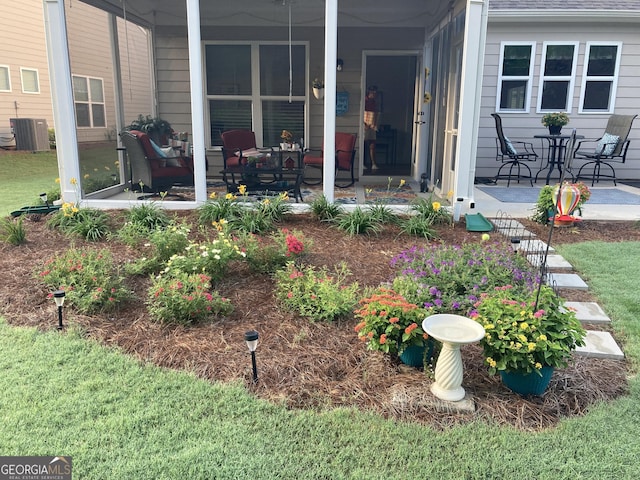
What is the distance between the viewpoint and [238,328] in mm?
3250

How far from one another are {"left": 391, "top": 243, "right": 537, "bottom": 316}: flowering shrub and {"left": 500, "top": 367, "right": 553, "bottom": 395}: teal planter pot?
0.53m

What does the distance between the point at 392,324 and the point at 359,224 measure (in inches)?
99.3

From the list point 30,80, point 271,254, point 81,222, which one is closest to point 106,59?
point 81,222

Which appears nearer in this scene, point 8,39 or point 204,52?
point 204,52

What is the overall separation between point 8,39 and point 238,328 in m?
14.2

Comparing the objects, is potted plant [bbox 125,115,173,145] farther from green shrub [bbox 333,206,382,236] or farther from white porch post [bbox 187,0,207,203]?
green shrub [bbox 333,206,382,236]

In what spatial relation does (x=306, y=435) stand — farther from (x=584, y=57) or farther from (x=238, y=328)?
(x=584, y=57)

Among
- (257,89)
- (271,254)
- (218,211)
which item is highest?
(257,89)

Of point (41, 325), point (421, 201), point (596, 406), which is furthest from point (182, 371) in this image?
point (421, 201)

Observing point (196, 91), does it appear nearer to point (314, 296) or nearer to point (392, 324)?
point (314, 296)

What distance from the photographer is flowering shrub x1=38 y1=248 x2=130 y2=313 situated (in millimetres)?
3396

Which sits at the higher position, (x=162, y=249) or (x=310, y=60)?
(x=310, y=60)

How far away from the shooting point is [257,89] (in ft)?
27.6

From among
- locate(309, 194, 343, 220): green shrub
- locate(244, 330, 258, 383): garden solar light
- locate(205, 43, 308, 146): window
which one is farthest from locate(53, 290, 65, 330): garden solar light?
locate(205, 43, 308, 146): window
